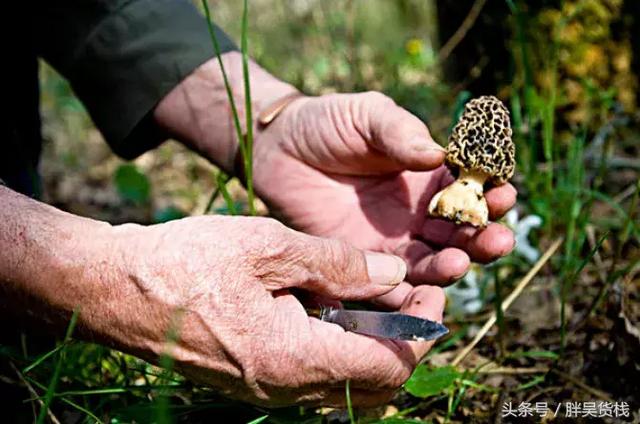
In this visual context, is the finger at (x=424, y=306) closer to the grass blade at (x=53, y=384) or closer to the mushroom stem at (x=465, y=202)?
the mushroom stem at (x=465, y=202)

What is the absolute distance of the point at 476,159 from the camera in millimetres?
1492

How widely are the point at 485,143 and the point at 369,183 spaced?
1.36ft

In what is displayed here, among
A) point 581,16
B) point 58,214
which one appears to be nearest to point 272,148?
point 58,214

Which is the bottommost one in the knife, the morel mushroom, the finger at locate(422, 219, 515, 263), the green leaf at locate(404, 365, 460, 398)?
the green leaf at locate(404, 365, 460, 398)

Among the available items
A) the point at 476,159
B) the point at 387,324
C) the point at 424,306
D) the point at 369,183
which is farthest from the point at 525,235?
the point at 387,324

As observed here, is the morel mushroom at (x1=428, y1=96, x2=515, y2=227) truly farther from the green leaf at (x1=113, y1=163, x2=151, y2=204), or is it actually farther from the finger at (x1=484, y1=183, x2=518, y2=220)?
the green leaf at (x1=113, y1=163, x2=151, y2=204)

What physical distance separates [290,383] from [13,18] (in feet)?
5.02

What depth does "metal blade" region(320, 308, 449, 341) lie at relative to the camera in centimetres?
124

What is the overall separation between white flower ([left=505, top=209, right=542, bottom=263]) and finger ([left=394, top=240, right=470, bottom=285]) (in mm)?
463

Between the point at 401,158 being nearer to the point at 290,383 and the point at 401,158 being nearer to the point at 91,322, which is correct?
the point at 290,383

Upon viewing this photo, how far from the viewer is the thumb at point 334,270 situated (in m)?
1.25

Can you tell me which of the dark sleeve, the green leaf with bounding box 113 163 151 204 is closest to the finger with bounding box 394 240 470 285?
the dark sleeve

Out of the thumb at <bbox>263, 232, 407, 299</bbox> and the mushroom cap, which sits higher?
the mushroom cap

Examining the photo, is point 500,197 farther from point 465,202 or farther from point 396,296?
point 396,296
